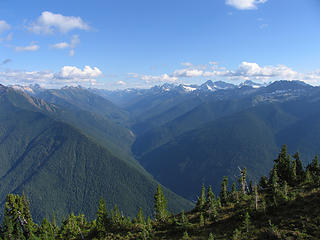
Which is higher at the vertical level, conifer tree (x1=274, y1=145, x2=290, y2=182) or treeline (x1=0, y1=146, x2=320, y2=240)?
conifer tree (x1=274, y1=145, x2=290, y2=182)

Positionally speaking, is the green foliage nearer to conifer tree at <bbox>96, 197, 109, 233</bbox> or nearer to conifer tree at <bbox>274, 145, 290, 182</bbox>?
conifer tree at <bbox>96, 197, 109, 233</bbox>

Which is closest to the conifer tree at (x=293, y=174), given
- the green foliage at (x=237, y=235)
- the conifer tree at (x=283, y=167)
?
the conifer tree at (x=283, y=167)

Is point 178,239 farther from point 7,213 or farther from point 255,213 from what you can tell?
point 7,213

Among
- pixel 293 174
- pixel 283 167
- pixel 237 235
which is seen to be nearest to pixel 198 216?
pixel 237 235

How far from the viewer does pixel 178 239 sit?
4872 centimetres

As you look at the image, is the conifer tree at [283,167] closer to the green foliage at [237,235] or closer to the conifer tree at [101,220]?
the green foliage at [237,235]

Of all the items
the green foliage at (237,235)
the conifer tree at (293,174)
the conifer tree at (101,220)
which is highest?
the conifer tree at (293,174)

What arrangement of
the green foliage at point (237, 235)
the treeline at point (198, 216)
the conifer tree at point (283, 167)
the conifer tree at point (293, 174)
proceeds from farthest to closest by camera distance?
1. the conifer tree at point (283, 167)
2. the conifer tree at point (293, 174)
3. the treeline at point (198, 216)
4. the green foliage at point (237, 235)

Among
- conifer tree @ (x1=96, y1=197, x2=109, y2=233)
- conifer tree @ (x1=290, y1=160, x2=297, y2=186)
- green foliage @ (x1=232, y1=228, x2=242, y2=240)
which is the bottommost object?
conifer tree @ (x1=96, y1=197, x2=109, y2=233)

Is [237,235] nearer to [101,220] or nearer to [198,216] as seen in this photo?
[198,216]

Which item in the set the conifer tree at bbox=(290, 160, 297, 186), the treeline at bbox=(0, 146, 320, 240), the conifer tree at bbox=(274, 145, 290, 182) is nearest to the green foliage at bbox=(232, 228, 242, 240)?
the treeline at bbox=(0, 146, 320, 240)

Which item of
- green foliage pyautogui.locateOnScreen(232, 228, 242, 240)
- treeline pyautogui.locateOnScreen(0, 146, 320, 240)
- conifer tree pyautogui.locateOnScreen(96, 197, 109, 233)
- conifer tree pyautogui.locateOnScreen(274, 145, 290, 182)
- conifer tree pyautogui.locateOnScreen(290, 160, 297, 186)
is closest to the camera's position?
green foliage pyautogui.locateOnScreen(232, 228, 242, 240)

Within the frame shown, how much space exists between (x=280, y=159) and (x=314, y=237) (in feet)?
168

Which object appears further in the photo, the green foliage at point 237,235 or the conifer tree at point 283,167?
the conifer tree at point 283,167
